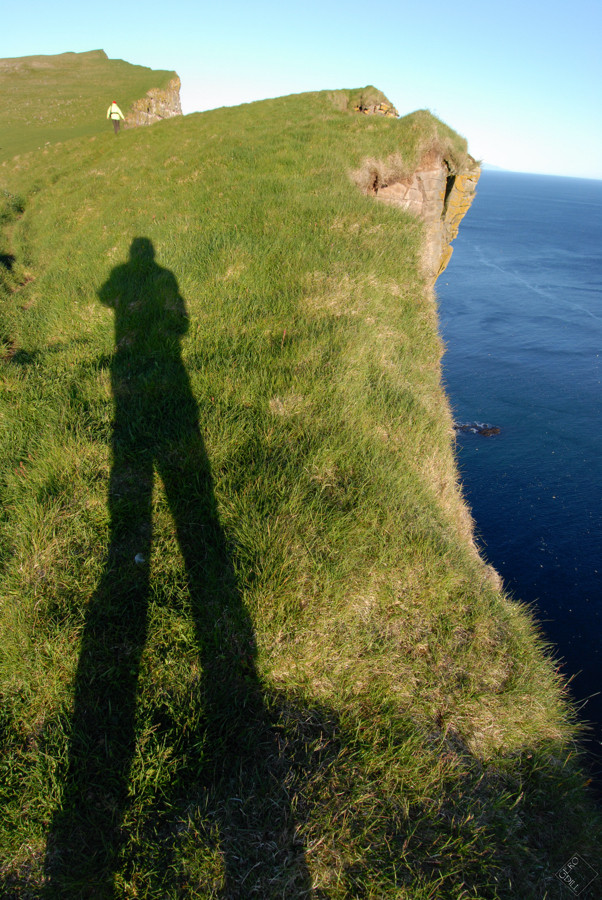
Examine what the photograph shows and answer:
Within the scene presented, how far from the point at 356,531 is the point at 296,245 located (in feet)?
22.1

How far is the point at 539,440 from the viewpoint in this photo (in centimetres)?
2222

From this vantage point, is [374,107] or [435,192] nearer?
[435,192]

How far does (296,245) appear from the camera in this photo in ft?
27.5

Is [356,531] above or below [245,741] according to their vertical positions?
above

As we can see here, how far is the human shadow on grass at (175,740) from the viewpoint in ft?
7.39

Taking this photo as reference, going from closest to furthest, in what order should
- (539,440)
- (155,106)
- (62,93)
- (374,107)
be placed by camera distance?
(374,107) → (539,440) → (155,106) → (62,93)

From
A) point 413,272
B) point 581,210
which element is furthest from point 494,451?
point 581,210

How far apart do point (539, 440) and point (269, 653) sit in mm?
23234

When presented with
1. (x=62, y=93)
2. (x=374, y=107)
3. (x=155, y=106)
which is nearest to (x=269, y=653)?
(x=374, y=107)

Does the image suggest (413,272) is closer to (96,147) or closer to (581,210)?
(96,147)

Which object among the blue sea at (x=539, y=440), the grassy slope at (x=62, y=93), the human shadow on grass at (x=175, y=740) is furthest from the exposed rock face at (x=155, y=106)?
the human shadow on grass at (x=175, y=740)

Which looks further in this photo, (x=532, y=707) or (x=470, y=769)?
(x=532, y=707)

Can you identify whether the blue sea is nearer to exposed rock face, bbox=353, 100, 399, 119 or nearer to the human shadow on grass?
the human shadow on grass

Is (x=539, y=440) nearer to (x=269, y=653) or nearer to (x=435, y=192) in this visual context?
(x=435, y=192)
